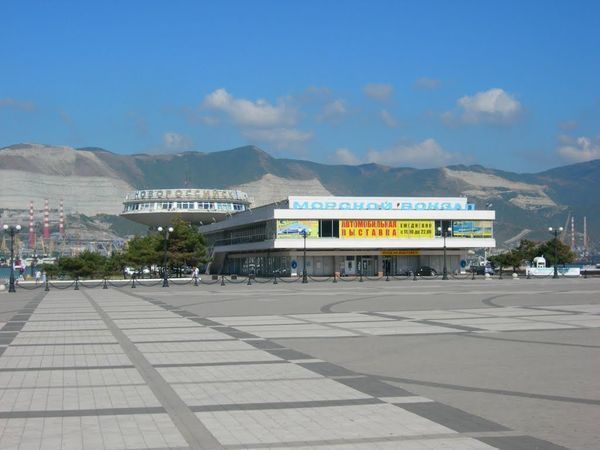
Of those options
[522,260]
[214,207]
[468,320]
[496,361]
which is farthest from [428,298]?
[214,207]

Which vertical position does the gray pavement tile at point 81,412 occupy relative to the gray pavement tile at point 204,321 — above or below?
below

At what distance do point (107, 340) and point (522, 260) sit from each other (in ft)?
365

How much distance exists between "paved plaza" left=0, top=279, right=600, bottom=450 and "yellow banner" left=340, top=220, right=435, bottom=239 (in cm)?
6921

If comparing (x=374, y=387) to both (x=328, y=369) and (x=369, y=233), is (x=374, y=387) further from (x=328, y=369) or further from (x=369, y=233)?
(x=369, y=233)

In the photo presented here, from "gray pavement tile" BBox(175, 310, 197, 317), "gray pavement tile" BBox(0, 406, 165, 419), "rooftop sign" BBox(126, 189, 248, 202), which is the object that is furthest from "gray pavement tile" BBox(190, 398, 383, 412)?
"rooftop sign" BBox(126, 189, 248, 202)

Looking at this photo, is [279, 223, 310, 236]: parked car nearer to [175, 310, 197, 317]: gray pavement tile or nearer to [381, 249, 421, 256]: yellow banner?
[381, 249, 421, 256]: yellow banner

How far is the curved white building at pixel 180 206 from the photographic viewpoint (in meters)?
147

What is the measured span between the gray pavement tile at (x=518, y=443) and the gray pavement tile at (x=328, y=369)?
230 inches

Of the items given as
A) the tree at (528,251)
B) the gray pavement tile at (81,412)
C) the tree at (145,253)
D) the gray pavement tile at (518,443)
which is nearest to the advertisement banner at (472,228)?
the tree at (528,251)

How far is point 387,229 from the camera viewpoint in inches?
3962

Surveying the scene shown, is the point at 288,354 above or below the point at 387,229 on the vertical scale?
below

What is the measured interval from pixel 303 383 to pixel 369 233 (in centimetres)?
8539

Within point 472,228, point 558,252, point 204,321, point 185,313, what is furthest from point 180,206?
point 204,321

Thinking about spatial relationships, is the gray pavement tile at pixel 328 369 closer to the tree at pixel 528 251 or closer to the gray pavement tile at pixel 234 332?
the gray pavement tile at pixel 234 332
